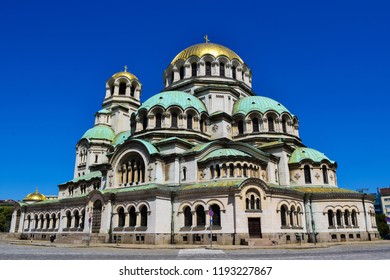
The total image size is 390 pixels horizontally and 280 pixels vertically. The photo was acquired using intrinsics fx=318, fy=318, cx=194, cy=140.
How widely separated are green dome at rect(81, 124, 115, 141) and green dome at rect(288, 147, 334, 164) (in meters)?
30.5

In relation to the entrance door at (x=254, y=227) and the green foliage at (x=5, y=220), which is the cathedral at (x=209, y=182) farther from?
the green foliage at (x=5, y=220)

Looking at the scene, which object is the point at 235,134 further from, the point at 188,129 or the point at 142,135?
the point at 142,135

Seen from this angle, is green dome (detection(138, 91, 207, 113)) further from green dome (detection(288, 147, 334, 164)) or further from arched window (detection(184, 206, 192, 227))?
arched window (detection(184, 206, 192, 227))

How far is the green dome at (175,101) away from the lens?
4078cm

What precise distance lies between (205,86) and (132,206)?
68.0ft

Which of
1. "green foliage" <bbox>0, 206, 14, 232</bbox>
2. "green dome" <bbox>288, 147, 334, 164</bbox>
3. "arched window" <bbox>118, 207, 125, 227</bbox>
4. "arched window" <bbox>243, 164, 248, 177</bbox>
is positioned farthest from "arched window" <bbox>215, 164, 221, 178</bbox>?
"green foliage" <bbox>0, 206, 14, 232</bbox>

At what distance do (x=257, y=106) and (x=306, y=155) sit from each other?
9.11 metres

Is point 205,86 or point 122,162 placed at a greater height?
point 205,86

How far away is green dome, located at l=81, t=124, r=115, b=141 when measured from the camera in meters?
54.1

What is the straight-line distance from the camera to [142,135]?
4075 cm

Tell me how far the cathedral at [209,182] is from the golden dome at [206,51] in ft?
0.80

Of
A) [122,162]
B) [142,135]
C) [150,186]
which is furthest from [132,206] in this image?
[142,135]

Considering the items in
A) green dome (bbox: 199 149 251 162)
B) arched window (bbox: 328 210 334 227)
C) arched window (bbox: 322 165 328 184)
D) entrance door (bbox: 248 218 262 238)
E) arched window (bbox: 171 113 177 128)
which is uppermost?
arched window (bbox: 171 113 177 128)

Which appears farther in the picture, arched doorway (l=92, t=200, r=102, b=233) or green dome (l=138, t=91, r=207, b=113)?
green dome (l=138, t=91, r=207, b=113)
